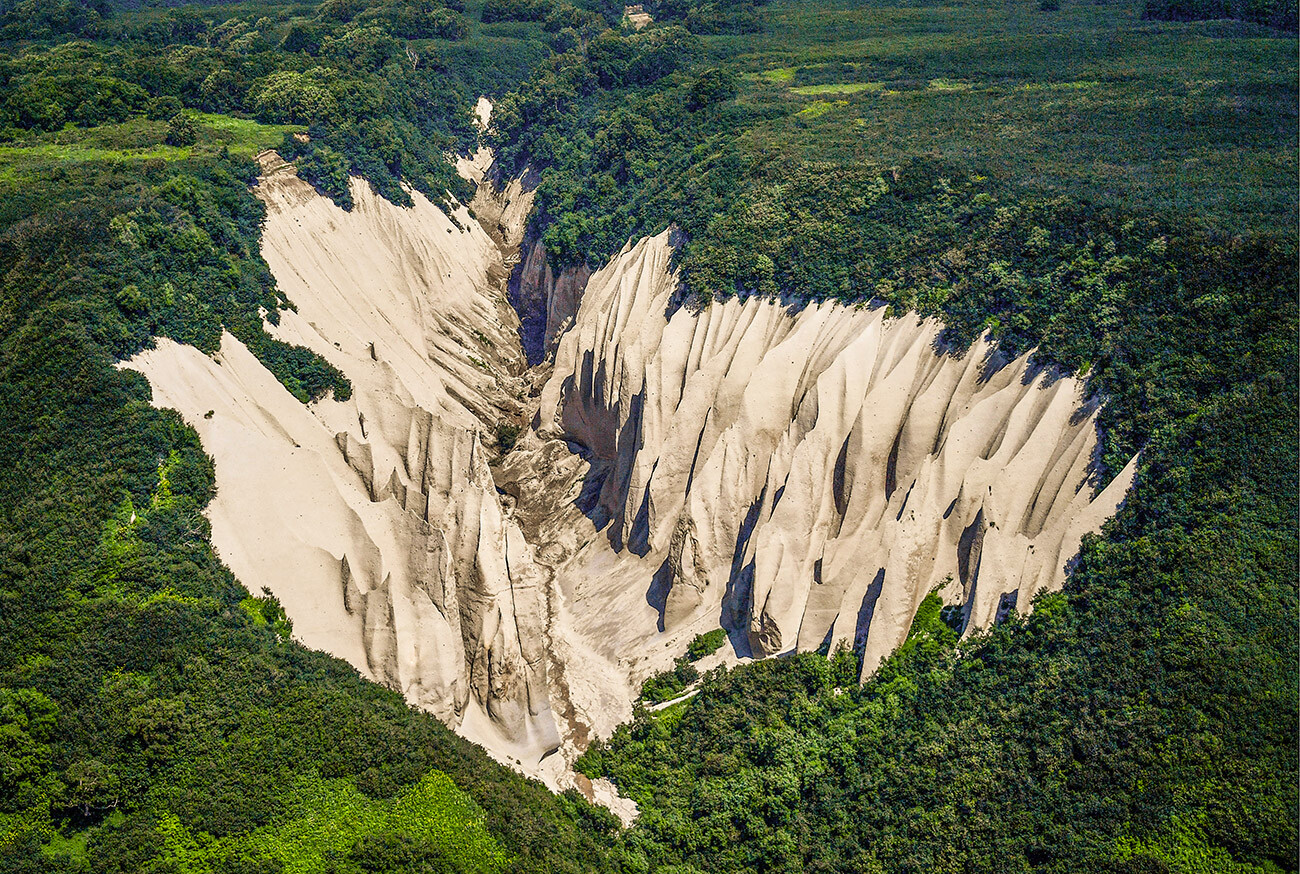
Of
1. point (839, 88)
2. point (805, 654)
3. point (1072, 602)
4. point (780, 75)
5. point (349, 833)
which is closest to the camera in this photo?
point (349, 833)

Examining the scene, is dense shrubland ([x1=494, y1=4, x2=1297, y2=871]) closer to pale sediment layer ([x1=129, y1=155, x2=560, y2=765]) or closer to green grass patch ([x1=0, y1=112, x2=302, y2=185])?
pale sediment layer ([x1=129, y1=155, x2=560, y2=765])

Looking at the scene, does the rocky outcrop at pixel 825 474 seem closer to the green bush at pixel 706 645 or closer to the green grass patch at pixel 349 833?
the green bush at pixel 706 645

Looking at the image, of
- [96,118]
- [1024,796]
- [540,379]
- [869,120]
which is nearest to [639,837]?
[1024,796]

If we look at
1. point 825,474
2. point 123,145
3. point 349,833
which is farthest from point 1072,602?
point 123,145

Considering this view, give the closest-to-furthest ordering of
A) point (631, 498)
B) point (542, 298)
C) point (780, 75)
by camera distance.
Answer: point (631, 498) → point (542, 298) → point (780, 75)

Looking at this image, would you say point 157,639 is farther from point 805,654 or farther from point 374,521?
point 805,654

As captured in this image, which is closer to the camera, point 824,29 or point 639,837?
point 639,837

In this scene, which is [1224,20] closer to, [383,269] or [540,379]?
[540,379]
